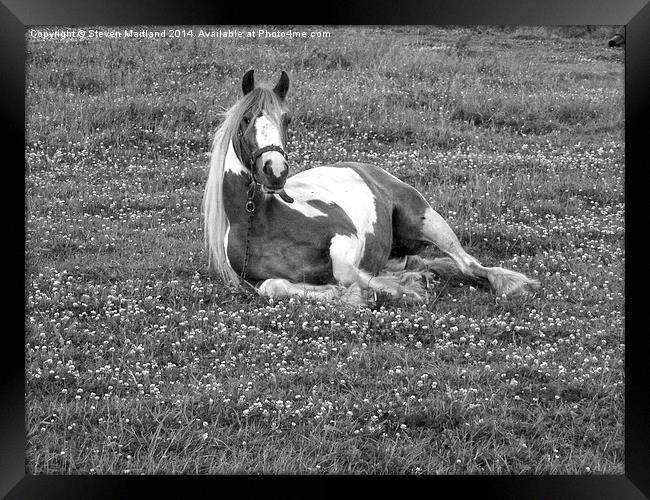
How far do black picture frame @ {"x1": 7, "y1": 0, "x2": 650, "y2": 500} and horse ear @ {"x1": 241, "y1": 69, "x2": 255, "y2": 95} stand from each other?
388 millimetres

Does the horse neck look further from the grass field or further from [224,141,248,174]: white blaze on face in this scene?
the grass field

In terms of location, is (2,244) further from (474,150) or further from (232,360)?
(474,150)

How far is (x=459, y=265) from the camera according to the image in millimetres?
7129

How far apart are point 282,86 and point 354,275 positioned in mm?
1405

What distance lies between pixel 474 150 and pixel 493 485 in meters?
2.35

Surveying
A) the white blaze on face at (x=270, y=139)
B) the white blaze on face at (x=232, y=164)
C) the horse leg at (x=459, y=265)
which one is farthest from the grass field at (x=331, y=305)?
the white blaze on face at (x=270, y=139)

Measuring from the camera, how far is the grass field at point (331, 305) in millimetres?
6250

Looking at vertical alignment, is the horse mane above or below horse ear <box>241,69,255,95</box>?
below

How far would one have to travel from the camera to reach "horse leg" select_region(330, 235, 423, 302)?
6.95 metres

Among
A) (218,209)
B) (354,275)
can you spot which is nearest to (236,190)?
(218,209)

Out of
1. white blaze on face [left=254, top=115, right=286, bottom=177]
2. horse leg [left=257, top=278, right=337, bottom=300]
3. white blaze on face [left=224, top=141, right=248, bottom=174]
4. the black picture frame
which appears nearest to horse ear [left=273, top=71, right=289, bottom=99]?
white blaze on face [left=254, top=115, right=286, bottom=177]

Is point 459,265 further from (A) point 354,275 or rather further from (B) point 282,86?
(B) point 282,86
